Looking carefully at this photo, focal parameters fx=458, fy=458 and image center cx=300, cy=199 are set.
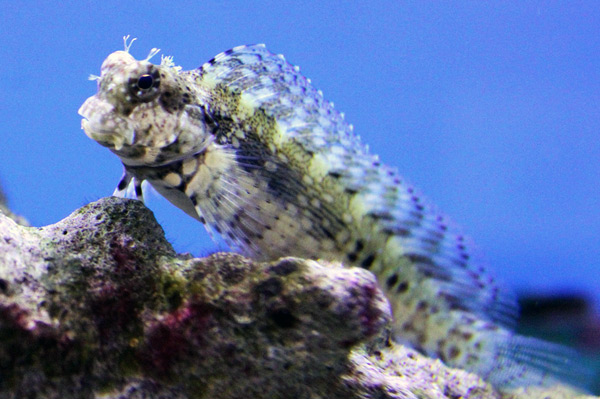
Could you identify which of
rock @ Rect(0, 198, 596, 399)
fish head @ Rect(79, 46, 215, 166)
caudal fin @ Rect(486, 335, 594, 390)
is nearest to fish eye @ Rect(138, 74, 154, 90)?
fish head @ Rect(79, 46, 215, 166)

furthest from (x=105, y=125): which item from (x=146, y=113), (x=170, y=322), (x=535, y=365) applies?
(x=535, y=365)

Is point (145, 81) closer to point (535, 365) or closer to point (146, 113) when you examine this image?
point (146, 113)

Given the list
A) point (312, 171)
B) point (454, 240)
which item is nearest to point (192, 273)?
point (312, 171)

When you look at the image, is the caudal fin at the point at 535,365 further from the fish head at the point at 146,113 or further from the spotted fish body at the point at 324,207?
the fish head at the point at 146,113

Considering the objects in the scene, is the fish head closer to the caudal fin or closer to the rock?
the rock

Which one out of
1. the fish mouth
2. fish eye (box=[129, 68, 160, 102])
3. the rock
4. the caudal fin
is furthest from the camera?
the caudal fin
